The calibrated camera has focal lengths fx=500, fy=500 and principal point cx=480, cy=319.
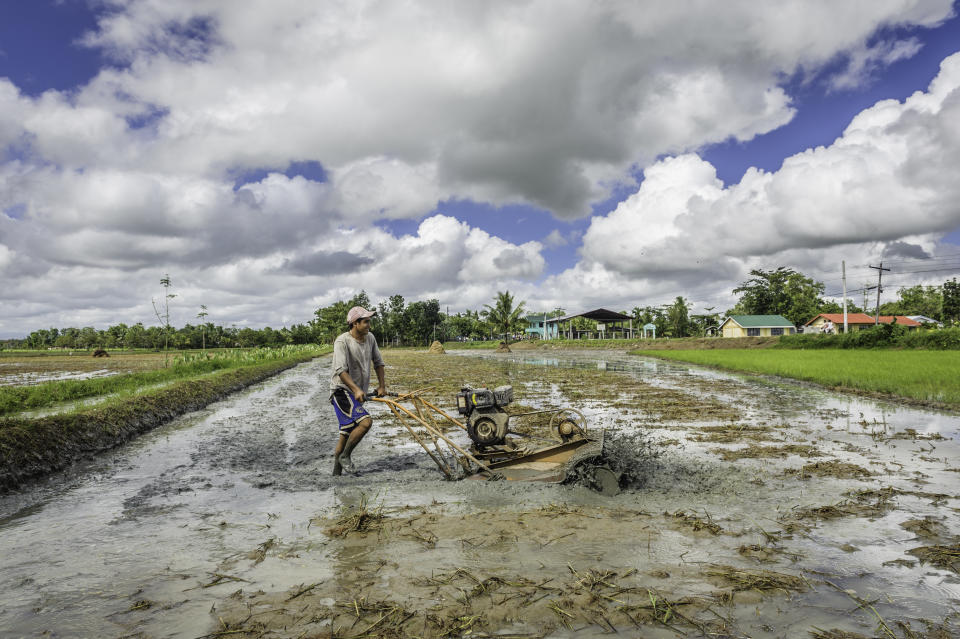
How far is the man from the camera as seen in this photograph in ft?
19.9

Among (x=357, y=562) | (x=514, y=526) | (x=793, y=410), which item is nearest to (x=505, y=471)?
(x=514, y=526)

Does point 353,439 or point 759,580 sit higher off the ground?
point 353,439

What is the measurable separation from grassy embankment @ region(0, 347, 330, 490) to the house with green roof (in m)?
63.4

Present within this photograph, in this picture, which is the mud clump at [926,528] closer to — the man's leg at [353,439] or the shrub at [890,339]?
the man's leg at [353,439]

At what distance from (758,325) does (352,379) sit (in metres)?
69.8

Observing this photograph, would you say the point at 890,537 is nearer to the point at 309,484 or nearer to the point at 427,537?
the point at 427,537

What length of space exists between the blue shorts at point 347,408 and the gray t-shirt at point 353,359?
0.07m

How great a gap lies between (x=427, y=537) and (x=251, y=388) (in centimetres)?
1790

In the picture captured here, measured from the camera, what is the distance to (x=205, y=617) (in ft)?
9.97

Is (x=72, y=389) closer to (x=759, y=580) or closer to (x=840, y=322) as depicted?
(x=759, y=580)

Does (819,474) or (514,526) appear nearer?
(514,526)

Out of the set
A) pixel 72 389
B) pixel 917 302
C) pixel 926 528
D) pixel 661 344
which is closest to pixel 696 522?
pixel 926 528

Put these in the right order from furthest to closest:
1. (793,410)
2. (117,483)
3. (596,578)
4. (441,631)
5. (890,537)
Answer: (793,410) → (117,483) → (890,537) → (596,578) → (441,631)

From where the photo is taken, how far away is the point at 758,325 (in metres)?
64.9
